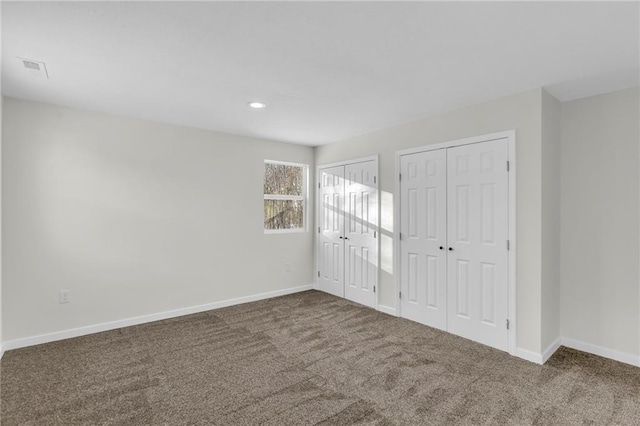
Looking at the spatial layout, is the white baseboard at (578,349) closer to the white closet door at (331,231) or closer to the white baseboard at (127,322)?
the white closet door at (331,231)

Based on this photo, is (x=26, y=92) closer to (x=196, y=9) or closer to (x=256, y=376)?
(x=196, y=9)

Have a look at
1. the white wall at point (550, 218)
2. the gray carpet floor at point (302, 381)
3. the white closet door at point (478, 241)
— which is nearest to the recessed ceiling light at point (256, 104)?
the white closet door at point (478, 241)

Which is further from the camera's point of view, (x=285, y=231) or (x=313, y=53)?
(x=285, y=231)

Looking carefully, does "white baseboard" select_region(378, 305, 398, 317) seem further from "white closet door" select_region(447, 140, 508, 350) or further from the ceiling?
the ceiling

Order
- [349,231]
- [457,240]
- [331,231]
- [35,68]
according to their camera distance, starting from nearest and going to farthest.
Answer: [35,68] → [457,240] → [349,231] → [331,231]

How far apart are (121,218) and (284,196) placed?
225 centimetres

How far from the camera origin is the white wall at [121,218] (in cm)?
305

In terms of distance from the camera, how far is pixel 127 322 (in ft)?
11.8

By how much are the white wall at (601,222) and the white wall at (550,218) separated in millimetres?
107

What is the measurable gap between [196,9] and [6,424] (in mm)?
2709

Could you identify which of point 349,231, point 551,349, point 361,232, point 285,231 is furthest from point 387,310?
point 285,231

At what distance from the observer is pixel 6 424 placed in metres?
1.94

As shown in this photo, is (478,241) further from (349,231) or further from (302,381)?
(302,381)

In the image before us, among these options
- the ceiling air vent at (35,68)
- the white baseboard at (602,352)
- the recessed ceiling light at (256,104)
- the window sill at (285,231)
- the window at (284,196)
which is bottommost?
the white baseboard at (602,352)
